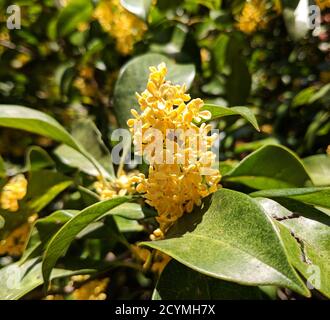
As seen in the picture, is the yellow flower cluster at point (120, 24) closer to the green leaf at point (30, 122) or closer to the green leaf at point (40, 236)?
the green leaf at point (30, 122)

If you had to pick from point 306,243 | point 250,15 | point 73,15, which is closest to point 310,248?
point 306,243

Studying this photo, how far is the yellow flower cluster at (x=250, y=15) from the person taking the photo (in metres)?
1.88

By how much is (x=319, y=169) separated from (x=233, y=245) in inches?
25.3

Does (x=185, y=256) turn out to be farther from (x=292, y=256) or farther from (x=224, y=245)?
(x=292, y=256)

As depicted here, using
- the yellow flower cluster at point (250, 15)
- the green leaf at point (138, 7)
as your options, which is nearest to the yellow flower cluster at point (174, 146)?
the green leaf at point (138, 7)

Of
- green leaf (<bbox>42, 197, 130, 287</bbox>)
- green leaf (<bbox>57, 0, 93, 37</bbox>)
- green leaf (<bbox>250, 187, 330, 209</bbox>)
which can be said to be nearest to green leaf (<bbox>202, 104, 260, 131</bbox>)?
green leaf (<bbox>250, 187, 330, 209</bbox>)

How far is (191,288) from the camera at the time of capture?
962 mm

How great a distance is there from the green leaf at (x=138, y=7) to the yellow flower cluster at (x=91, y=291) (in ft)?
2.80

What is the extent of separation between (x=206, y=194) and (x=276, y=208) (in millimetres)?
148

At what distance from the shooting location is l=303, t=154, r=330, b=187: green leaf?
126 cm

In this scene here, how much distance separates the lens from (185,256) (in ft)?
2.50

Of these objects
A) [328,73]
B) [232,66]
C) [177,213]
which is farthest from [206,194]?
[328,73]

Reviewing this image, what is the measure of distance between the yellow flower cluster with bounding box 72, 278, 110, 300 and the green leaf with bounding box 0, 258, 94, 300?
17cm

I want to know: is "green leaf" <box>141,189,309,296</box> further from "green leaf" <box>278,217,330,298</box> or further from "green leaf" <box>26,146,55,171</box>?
"green leaf" <box>26,146,55,171</box>
